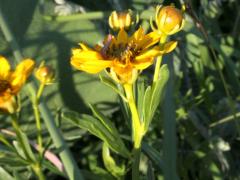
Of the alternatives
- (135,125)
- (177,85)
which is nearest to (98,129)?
(135,125)

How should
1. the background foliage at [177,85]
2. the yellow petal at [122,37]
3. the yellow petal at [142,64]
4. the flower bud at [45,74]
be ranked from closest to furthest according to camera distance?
the yellow petal at [142,64]
the yellow petal at [122,37]
the flower bud at [45,74]
the background foliage at [177,85]

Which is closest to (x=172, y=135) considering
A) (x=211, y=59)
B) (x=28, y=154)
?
(x=28, y=154)

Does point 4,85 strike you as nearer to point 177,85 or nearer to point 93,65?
point 93,65

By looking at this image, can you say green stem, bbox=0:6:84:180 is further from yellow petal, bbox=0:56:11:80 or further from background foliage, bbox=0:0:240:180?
background foliage, bbox=0:0:240:180

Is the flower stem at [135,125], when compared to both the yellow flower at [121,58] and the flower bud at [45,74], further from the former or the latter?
the flower bud at [45,74]

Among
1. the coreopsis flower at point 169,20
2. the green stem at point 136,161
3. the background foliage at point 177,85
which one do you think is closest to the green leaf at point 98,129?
the green stem at point 136,161

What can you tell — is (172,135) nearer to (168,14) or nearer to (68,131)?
(168,14)

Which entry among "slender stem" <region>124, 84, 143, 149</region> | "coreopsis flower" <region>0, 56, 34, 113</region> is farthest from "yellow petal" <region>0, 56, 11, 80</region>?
"slender stem" <region>124, 84, 143, 149</region>
